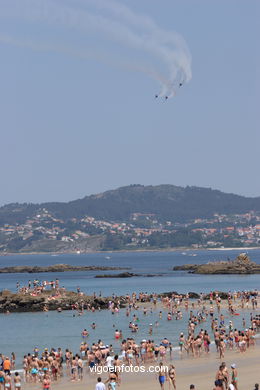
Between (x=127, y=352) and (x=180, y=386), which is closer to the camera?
(x=180, y=386)

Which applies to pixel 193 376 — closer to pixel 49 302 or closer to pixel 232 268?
pixel 49 302

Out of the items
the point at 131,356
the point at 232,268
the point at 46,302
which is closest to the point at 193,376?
the point at 131,356

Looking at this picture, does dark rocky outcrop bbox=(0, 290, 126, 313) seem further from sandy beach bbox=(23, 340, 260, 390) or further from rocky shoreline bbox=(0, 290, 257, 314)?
sandy beach bbox=(23, 340, 260, 390)

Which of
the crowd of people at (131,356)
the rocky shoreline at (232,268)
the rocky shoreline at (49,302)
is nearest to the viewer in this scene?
the crowd of people at (131,356)

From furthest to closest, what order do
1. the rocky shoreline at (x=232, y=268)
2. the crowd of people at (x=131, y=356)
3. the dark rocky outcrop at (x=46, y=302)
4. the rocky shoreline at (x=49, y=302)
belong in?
the rocky shoreline at (x=232, y=268)
the dark rocky outcrop at (x=46, y=302)
the rocky shoreline at (x=49, y=302)
the crowd of people at (x=131, y=356)

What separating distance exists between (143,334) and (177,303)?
18943mm

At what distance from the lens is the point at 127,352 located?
140ft

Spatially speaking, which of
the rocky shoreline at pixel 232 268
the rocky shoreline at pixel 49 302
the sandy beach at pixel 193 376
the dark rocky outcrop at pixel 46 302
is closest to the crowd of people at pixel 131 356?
the sandy beach at pixel 193 376

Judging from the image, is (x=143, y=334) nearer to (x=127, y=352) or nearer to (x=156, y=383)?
(x=127, y=352)

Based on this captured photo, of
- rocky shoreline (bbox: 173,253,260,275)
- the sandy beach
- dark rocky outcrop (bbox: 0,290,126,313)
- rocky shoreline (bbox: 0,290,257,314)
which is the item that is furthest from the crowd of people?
rocky shoreline (bbox: 173,253,260,275)

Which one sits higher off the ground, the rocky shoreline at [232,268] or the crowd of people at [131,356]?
the rocky shoreline at [232,268]

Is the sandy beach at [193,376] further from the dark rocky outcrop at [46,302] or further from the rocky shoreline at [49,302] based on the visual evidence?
the dark rocky outcrop at [46,302]

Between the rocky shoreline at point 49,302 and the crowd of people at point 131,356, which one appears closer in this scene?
the crowd of people at point 131,356

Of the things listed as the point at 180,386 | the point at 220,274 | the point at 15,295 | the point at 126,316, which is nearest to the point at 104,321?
the point at 126,316
